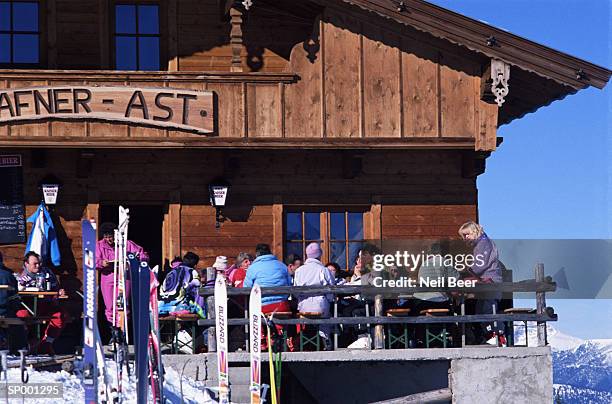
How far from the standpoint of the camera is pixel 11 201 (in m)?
23.3

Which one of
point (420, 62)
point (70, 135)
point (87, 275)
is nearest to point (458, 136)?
point (420, 62)

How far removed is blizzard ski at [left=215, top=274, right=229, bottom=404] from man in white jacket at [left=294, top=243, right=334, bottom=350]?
74.7 inches

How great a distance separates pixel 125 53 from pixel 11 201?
2.66 m

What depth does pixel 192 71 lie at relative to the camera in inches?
886

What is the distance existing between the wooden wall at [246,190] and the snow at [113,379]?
14.3 ft

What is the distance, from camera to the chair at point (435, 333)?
19922 mm

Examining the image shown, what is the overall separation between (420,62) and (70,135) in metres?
4.86

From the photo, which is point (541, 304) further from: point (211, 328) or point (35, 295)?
point (35, 295)

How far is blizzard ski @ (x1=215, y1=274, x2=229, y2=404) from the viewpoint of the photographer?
17719 millimetres

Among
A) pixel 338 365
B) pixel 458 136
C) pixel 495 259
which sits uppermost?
pixel 458 136

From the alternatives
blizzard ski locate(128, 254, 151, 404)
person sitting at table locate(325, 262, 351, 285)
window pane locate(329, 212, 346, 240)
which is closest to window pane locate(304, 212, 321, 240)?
window pane locate(329, 212, 346, 240)

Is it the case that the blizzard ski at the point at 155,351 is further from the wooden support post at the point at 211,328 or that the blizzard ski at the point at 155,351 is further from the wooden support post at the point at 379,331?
the wooden support post at the point at 379,331

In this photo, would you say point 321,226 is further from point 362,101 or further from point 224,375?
point 224,375

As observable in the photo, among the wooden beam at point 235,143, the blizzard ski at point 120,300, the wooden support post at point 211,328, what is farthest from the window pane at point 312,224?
the blizzard ski at point 120,300
